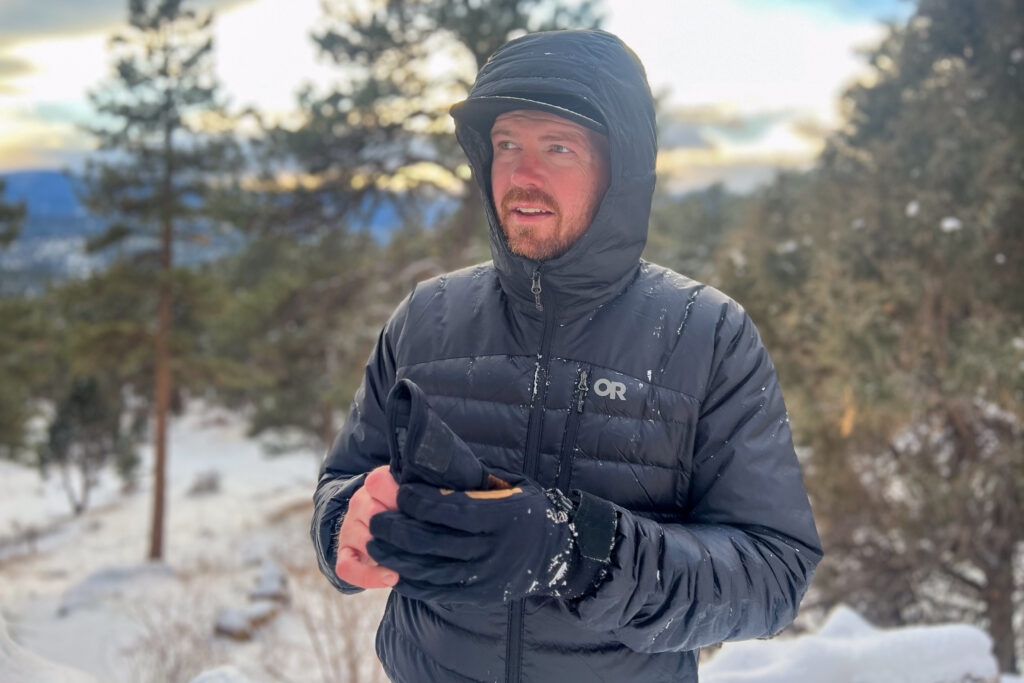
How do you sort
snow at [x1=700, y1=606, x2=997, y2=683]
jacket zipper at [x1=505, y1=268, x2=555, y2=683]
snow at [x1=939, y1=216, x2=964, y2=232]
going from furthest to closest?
snow at [x1=939, y1=216, x2=964, y2=232] → snow at [x1=700, y1=606, x2=997, y2=683] → jacket zipper at [x1=505, y1=268, x2=555, y2=683]

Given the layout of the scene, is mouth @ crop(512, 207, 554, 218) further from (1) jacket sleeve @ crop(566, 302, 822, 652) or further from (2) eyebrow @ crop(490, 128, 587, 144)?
(1) jacket sleeve @ crop(566, 302, 822, 652)

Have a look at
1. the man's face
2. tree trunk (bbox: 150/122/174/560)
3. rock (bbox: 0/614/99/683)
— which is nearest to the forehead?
the man's face

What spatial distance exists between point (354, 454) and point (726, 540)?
888 millimetres

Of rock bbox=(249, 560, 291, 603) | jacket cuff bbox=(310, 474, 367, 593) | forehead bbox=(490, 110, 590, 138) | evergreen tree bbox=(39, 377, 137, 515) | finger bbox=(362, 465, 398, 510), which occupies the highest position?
forehead bbox=(490, 110, 590, 138)

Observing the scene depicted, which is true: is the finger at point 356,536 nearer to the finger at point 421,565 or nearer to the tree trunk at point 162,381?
the finger at point 421,565

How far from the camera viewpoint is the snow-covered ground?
3.27 metres

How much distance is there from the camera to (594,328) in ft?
5.41

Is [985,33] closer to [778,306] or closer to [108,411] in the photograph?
[778,306]

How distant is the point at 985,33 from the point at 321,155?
924cm

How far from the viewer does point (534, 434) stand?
159 cm

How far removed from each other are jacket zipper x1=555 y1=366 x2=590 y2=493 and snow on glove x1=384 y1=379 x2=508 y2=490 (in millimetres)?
337

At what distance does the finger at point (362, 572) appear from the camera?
126cm

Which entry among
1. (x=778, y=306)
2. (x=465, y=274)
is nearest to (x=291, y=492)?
(x=778, y=306)

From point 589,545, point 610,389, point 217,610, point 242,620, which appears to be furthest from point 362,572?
point 217,610
